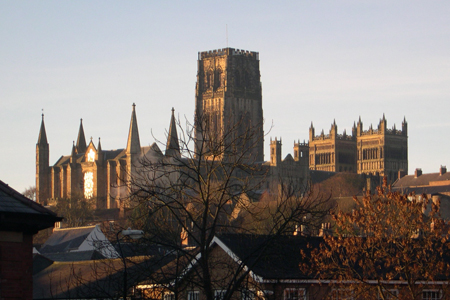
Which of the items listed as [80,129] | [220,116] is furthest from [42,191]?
[220,116]

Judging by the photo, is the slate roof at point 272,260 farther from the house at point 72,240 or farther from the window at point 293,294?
the house at point 72,240

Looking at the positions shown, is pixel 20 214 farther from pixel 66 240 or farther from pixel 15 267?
pixel 66 240

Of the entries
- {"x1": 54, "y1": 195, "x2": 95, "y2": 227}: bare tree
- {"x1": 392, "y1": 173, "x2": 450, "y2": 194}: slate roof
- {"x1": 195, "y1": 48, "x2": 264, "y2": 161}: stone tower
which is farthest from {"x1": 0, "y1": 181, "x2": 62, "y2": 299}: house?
{"x1": 195, "y1": 48, "x2": 264, "y2": 161}: stone tower

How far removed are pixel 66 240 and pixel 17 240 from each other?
5222 centimetres

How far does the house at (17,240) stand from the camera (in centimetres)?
1804

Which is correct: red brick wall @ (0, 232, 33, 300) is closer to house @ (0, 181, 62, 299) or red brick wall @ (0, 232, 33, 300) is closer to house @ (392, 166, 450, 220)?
house @ (0, 181, 62, 299)

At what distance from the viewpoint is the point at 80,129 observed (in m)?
158

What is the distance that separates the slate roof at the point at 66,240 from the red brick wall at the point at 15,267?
48.4 m

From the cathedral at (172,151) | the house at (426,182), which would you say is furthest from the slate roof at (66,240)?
the house at (426,182)

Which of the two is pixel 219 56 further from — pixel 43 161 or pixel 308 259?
pixel 308 259

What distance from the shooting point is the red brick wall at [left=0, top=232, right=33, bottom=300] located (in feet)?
59.1

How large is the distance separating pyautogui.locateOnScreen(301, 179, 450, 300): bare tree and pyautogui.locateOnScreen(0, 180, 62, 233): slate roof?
882 cm

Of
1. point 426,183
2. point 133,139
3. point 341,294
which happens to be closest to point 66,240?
point 341,294

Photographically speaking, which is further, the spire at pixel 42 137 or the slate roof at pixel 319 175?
the slate roof at pixel 319 175
